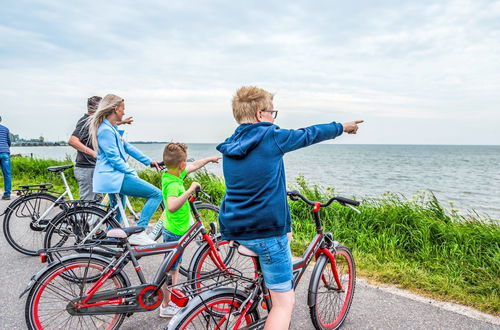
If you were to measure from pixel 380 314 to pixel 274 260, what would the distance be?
188 cm

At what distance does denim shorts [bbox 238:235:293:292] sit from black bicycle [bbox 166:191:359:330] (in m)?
0.08

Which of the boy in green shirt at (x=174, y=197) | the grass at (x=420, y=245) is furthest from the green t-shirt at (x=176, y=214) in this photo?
the grass at (x=420, y=245)

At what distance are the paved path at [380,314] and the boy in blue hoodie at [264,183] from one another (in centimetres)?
130

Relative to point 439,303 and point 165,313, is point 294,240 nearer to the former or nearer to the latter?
point 439,303

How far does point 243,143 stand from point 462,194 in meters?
28.5

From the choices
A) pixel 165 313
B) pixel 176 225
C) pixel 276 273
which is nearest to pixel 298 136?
pixel 276 273

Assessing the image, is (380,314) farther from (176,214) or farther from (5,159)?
(5,159)

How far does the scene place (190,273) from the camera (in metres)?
3.41

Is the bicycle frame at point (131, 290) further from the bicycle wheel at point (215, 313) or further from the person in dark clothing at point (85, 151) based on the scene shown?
the person in dark clothing at point (85, 151)

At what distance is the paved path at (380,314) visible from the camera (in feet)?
11.0

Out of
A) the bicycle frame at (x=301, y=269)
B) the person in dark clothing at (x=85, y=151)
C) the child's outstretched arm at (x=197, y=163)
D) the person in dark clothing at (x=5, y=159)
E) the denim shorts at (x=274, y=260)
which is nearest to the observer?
the denim shorts at (x=274, y=260)

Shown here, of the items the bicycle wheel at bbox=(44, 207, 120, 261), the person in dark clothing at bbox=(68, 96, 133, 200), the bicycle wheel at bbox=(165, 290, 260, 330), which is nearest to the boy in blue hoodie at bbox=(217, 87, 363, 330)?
the bicycle wheel at bbox=(165, 290, 260, 330)

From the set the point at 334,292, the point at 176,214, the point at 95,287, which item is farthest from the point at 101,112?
the point at 334,292

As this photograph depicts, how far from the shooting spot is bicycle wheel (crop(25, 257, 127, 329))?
9.36 feet
